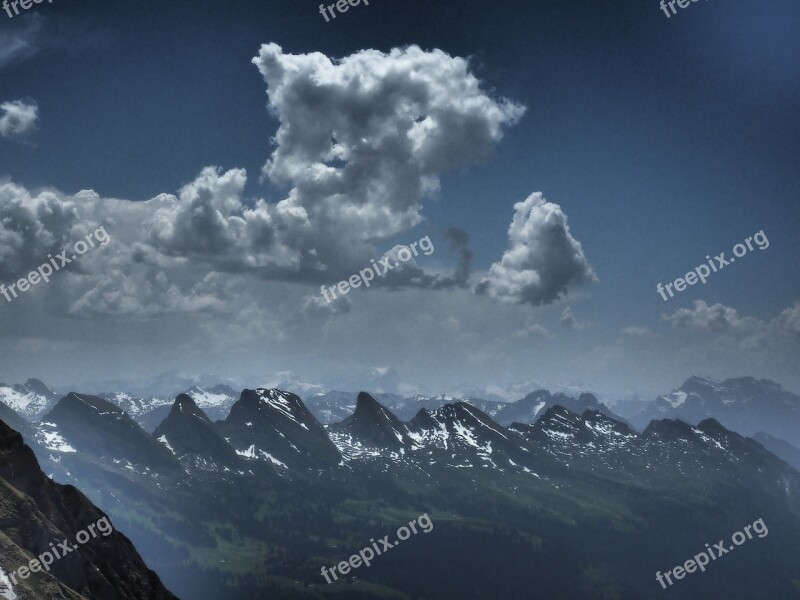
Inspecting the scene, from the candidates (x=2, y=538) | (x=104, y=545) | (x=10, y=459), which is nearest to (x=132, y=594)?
Result: (x=104, y=545)

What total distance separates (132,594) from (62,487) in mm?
34054

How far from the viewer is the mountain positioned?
112m

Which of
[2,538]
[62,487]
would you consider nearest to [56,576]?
[2,538]

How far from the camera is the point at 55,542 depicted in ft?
413

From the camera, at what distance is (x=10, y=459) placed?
139 m

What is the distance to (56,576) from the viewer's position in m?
121

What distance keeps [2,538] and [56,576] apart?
13411 mm

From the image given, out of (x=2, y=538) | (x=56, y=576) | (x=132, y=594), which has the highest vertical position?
(x=2, y=538)

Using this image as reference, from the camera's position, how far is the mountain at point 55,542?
11244cm

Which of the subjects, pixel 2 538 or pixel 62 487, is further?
pixel 62 487

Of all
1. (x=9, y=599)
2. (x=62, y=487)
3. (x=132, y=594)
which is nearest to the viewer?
(x=9, y=599)

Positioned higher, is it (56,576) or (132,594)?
(56,576)

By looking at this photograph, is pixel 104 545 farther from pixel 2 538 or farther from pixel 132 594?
pixel 2 538

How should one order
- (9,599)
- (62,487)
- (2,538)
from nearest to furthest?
(9,599)
(2,538)
(62,487)
